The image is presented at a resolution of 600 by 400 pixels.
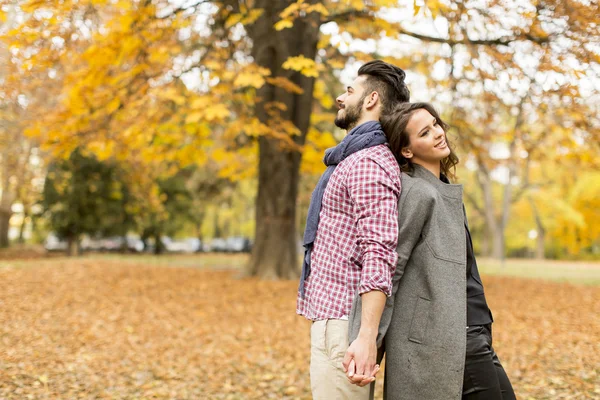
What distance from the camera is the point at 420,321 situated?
6.75ft

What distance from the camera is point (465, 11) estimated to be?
638 cm

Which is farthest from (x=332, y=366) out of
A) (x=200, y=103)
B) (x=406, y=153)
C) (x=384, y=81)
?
(x=200, y=103)

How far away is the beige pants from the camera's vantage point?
2090mm

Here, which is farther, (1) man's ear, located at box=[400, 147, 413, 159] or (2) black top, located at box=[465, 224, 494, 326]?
(1) man's ear, located at box=[400, 147, 413, 159]

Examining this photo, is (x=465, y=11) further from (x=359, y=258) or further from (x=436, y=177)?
(x=359, y=258)

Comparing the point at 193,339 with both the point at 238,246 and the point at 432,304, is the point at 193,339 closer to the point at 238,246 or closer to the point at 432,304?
the point at 432,304

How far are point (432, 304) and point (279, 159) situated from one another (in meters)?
9.41

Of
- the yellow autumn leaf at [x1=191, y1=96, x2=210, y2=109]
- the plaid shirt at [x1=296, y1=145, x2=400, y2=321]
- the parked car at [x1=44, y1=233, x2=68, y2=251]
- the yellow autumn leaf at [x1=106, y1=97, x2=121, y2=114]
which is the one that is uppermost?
the yellow autumn leaf at [x1=106, y1=97, x2=121, y2=114]

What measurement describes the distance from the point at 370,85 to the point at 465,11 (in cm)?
469

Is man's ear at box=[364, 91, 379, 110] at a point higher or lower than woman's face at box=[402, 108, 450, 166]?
higher

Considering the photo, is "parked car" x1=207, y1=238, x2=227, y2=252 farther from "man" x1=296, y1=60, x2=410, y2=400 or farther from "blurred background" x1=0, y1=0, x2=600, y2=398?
"man" x1=296, y1=60, x2=410, y2=400

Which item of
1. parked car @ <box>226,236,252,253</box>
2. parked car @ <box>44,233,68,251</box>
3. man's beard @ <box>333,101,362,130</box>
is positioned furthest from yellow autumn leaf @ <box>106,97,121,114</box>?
parked car @ <box>226,236,252,253</box>

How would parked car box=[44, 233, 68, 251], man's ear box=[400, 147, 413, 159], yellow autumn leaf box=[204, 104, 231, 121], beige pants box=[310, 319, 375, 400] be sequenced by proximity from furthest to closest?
parked car box=[44, 233, 68, 251] < yellow autumn leaf box=[204, 104, 231, 121] < man's ear box=[400, 147, 413, 159] < beige pants box=[310, 319, 375, 400]

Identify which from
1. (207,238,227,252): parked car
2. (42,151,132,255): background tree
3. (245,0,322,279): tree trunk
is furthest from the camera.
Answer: (207,238,227,252): parked car
